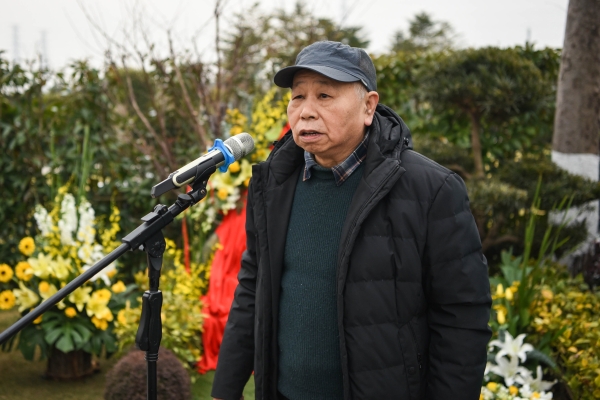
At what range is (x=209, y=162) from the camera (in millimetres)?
1706

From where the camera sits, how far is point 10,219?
5070 millimetres

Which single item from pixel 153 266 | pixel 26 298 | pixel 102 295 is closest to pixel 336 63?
pixel 153 266

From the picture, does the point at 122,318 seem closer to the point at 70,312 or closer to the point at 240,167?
the point at 70,312

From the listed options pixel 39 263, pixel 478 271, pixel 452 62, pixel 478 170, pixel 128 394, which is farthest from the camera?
pixel 478 170

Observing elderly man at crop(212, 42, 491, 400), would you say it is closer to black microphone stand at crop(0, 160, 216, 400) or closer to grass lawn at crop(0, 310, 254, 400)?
black microphone stand at crop(0, 160, 216, 400)

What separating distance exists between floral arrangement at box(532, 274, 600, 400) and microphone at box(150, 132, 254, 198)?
78.0 inches

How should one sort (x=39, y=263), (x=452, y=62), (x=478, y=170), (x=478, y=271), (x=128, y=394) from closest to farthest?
1. (x=478, y=271)
2. (x=128, y=394)
3. (x=39, y=263)
4. (x=452, y=62)
5. (x=478, y=170)

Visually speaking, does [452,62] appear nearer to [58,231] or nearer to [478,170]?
[478,170]

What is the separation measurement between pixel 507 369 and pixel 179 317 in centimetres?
196

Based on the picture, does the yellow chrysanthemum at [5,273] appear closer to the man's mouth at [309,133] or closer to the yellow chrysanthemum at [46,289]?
the yellow chrysanthemum at [46,289]

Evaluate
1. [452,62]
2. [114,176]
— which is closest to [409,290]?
[452,62]

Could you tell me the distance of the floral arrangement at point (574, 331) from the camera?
2684 mm

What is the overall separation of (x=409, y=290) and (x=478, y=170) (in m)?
3.66

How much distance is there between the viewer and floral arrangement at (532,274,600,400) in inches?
106
